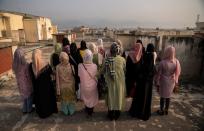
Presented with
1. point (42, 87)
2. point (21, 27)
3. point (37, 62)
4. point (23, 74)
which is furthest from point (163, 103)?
point (21, 27)

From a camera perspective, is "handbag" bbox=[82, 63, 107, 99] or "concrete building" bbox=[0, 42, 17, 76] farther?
"concrete building" bbox=[0, 42, 17, 76]

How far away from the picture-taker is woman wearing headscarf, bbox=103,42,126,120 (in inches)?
140

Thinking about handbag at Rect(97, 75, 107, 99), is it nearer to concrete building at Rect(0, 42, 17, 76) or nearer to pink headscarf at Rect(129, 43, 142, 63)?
pink headscarf at Rect(129, 43, 142, 63)

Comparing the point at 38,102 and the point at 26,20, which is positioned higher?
the point at 26,20

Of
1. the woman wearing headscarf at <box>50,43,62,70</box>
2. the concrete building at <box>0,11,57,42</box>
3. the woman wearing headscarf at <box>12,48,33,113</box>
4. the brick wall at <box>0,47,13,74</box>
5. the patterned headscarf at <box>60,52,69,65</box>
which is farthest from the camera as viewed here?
the concrete building at <box>0,11,57,42</box>

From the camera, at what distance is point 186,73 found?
657cm

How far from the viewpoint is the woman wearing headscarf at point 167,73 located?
12.3 feet

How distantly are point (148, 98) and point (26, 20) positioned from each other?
2326 cm

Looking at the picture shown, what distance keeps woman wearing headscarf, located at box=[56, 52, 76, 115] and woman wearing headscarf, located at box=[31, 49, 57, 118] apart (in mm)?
241

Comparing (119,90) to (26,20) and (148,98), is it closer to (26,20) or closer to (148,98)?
(148,98)

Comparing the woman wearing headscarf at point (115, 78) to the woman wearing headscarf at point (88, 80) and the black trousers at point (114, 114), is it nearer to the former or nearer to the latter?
the black trousers at point (114, 114)

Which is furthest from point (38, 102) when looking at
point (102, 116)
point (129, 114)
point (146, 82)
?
point (146, 82)

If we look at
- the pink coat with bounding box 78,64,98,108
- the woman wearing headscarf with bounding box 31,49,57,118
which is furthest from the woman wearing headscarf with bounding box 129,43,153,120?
the woman wearing headscarf with bounding box 31,49,57,118

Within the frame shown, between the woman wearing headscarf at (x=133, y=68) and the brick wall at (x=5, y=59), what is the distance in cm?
500
